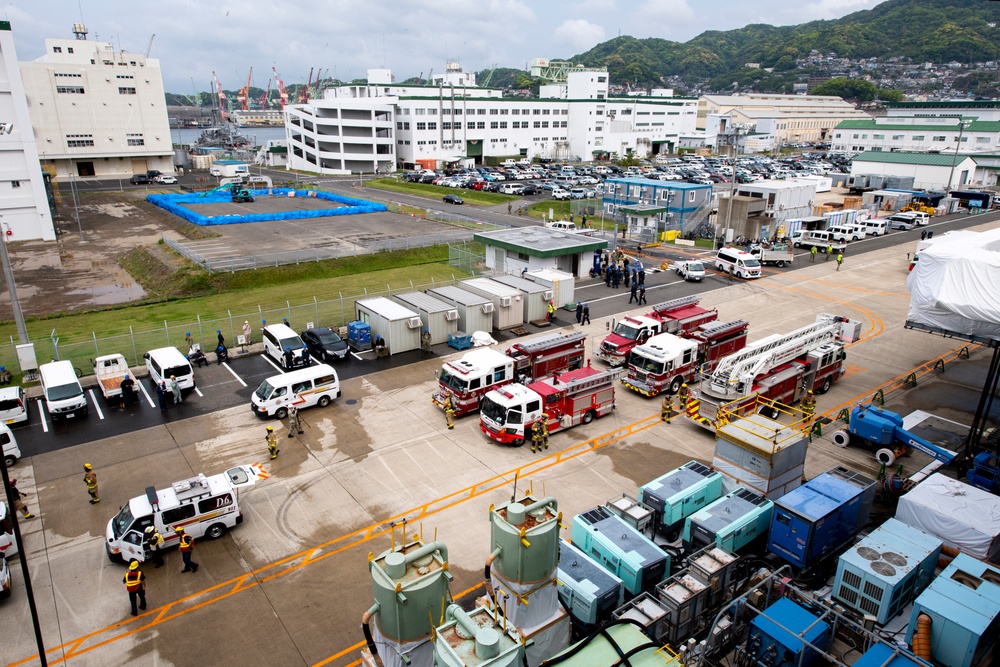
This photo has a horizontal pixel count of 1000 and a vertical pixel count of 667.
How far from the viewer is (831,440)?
23.5 m

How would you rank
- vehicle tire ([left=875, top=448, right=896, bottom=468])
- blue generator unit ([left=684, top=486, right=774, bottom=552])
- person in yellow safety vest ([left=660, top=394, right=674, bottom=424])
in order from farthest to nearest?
person in yellow safety vest ([left=660, top=394, right=674, bottom=424]), vehicle tire ([left=875, top=448, right=896, bottom=468]), blue generator unit ([left=684, top=486, right=774, bottom=552])

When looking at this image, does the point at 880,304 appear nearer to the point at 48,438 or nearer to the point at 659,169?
the point at 48,438

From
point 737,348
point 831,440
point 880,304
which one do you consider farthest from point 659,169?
point 831,440

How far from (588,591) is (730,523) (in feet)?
14.9

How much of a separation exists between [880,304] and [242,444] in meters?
39.8

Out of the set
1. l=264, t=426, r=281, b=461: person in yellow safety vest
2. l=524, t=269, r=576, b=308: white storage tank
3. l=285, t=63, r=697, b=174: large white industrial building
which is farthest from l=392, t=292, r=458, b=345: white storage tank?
l=285, t=63, r=697, b=174: large white industrial building

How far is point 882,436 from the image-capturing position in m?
21.8

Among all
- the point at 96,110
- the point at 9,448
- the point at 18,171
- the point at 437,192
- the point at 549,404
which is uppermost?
the point at 96,110

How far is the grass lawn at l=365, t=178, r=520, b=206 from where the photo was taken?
81438 millimetres

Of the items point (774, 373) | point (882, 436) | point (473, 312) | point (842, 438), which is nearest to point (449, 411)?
point (473, 312)

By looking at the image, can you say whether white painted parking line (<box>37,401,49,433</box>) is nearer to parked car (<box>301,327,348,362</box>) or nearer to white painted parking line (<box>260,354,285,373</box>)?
white painted parking line (<box>260,354,285,373</box>)

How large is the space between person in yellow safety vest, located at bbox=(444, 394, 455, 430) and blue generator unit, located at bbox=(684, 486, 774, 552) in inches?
424

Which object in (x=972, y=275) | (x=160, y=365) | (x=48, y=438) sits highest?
(x=972, y=275)

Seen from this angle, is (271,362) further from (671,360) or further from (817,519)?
(817,519)
